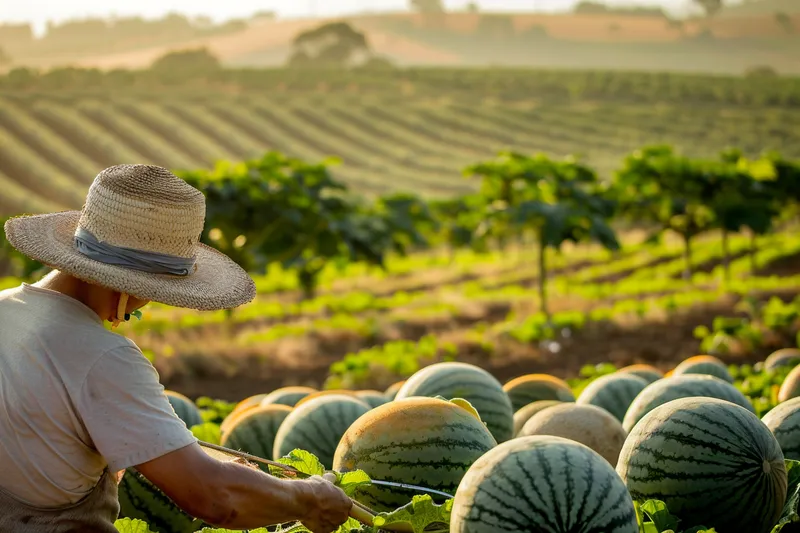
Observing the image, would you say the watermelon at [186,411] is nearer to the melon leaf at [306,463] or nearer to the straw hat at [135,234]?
the melon leaf at [306,463]

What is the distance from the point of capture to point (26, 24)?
109 metres

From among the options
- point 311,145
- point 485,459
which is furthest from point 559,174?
point 311,145

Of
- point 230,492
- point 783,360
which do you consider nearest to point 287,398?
point 230,492

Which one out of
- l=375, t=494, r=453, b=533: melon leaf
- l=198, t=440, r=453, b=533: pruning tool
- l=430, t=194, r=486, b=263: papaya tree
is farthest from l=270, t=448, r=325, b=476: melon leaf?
l=430, t=194, r=486, b=263: papaya tree

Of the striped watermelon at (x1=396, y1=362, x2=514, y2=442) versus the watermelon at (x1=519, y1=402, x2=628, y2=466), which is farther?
the striped watermelon at (x1=396, y1=362, x2=514, y2=442)

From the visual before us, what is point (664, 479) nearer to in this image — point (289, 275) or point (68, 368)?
point (68, 368)

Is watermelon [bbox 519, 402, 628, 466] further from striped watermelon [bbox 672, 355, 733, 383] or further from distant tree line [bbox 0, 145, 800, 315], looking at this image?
distant tree line [bbox 0, 145, 800, 315]

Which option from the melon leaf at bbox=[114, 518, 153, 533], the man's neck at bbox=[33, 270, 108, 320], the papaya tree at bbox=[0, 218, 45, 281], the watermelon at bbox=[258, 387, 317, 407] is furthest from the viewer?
the papaya tree at bbox=[0, 218, 45, 281]

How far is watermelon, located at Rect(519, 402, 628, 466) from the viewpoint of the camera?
3.91 metres

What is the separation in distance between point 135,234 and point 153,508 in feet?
4.94

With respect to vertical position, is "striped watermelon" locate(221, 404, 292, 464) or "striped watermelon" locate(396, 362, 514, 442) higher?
"striped watermelon" locate(396, 362, 514, 442)

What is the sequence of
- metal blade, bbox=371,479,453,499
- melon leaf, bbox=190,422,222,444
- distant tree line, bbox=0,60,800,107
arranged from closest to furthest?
1. metal blade, bbox=371,479,453,499
2. melon leaf, bbox=190,422,222,444
3. distant tree line, bbox=0,60,800,107

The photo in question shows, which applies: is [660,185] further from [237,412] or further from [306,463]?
[306,463]

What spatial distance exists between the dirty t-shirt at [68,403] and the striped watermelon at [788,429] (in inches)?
101
